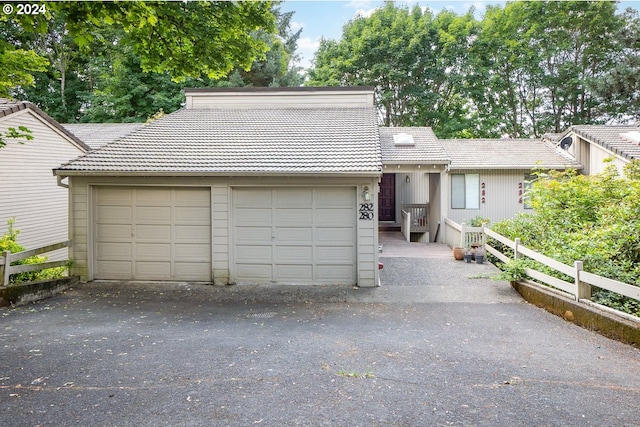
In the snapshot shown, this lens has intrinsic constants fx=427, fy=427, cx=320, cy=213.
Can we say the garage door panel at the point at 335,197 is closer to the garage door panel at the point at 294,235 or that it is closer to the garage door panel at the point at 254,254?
the garage door panel at the point at 294,235

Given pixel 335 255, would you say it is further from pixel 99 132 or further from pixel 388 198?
pixel 99 132

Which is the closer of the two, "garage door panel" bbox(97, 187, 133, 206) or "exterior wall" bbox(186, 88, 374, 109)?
"garage door panel" bbox(97, 187, 133, 206)

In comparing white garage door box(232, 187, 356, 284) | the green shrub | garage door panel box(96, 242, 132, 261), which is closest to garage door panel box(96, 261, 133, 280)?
garage door panel box(96, 242, 132, 261)

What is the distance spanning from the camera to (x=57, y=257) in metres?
13.6

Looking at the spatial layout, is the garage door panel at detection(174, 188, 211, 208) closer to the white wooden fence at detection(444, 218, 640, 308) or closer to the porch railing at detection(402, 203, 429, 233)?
the white wooden fence at detection(444, 218, 640, 308)

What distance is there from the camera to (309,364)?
180 inches

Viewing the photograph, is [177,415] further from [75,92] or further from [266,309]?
[75,92]

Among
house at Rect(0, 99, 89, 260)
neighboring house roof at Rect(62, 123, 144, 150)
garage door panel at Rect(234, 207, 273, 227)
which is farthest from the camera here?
neighboring house roof at Rect(62, 123, 144, 150)

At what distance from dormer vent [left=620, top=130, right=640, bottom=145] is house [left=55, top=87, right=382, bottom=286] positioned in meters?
11.0

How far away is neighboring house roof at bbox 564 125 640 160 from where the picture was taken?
13981mm

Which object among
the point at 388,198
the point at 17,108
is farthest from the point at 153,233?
the point at 388,198

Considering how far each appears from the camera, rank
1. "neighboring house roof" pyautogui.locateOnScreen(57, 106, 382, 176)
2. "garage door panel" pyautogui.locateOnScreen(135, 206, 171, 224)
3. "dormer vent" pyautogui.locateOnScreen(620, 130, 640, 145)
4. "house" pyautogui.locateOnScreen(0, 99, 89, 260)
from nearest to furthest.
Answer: "neighboring house roof" pyautogui.locateOnScreen(57, 106, 382, 176) < "garage door panel" pyautogui.locateOnScreen(135, 206, 171, 224) < "house" pyautogui.locateOnScreen(0, 99, 89, 260) < "dormer vent" pyautogui.locateOnScreen(620, 130, 640, 145)

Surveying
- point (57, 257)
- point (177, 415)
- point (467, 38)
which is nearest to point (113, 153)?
point (57, 257)

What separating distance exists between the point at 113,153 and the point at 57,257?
6187mm
